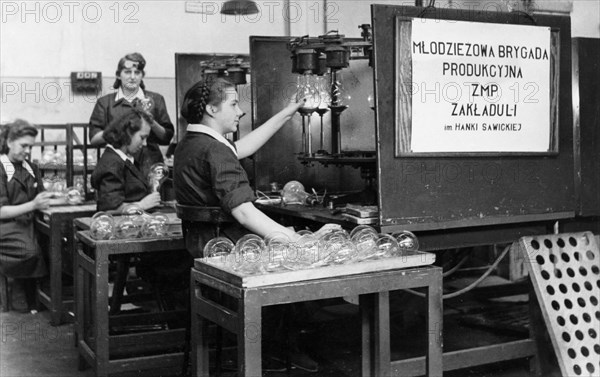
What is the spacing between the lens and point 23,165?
6.12 meters

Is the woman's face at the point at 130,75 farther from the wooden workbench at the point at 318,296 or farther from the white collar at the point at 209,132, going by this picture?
the wooden workbench at the point at 318,296

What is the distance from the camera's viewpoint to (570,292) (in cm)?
425

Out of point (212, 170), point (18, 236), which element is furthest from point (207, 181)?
point (18, 236)

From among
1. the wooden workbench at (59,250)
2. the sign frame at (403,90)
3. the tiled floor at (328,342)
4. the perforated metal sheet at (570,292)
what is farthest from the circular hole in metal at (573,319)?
the wooden workbench at (59,250)

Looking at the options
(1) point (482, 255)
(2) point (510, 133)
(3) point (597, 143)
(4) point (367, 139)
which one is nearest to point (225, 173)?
(2) point (510, 133)

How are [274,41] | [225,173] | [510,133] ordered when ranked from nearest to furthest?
[225,173] < [510,133] < [274,41]

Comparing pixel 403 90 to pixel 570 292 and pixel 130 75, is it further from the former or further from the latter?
pixel 130 75

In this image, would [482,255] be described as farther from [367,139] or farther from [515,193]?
[515,193]

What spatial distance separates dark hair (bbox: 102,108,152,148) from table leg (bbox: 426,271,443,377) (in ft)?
8.50

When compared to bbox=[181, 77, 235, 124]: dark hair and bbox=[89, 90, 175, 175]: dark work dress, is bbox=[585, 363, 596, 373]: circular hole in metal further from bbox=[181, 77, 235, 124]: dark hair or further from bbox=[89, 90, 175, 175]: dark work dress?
bbox=[89, 90, 175, 175]: dark work dress

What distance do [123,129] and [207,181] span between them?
5.47 feet

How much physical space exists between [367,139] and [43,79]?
419cm

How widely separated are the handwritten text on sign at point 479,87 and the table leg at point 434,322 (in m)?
0.79

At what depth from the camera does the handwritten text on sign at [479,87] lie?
3.74 meters
